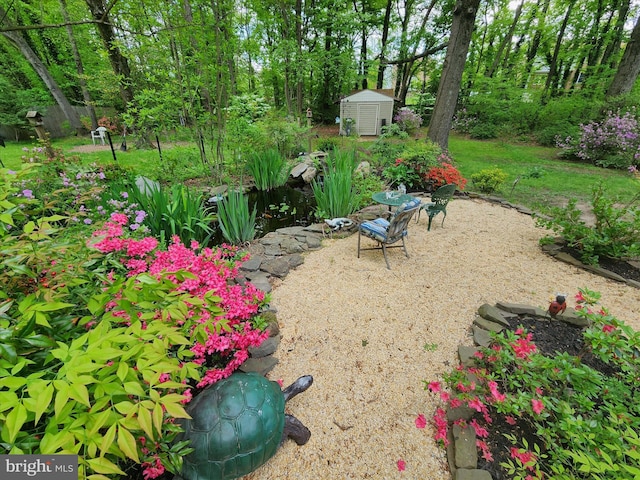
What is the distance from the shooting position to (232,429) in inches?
44.5

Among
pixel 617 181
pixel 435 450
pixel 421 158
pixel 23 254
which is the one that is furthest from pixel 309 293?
pixel 617 181

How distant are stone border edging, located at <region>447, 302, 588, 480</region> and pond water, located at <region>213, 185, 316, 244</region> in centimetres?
278

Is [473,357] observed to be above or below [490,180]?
below

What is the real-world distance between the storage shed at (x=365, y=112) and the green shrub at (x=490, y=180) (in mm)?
8391

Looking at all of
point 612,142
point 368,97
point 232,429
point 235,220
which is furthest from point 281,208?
point 368,97

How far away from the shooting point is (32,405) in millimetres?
536

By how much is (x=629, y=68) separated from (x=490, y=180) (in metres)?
7.22

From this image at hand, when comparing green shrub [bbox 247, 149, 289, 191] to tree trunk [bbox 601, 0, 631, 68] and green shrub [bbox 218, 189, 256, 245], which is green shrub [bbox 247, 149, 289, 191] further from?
tree trunk [bbox 601, 0, 631, 68]

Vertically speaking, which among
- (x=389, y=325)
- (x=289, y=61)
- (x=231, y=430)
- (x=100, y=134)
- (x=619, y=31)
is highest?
(x=619, y=31)

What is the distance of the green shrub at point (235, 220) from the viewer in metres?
3.18

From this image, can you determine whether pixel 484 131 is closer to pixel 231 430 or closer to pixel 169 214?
pixel 169 214

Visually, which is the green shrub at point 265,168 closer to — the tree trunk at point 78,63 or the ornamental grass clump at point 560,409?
the ornamental grass clump at point 560,409

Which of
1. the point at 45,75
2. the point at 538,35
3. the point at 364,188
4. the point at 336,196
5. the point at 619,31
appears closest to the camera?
the point at 336,196

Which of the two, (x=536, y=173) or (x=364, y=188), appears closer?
(x=364, y=188)
